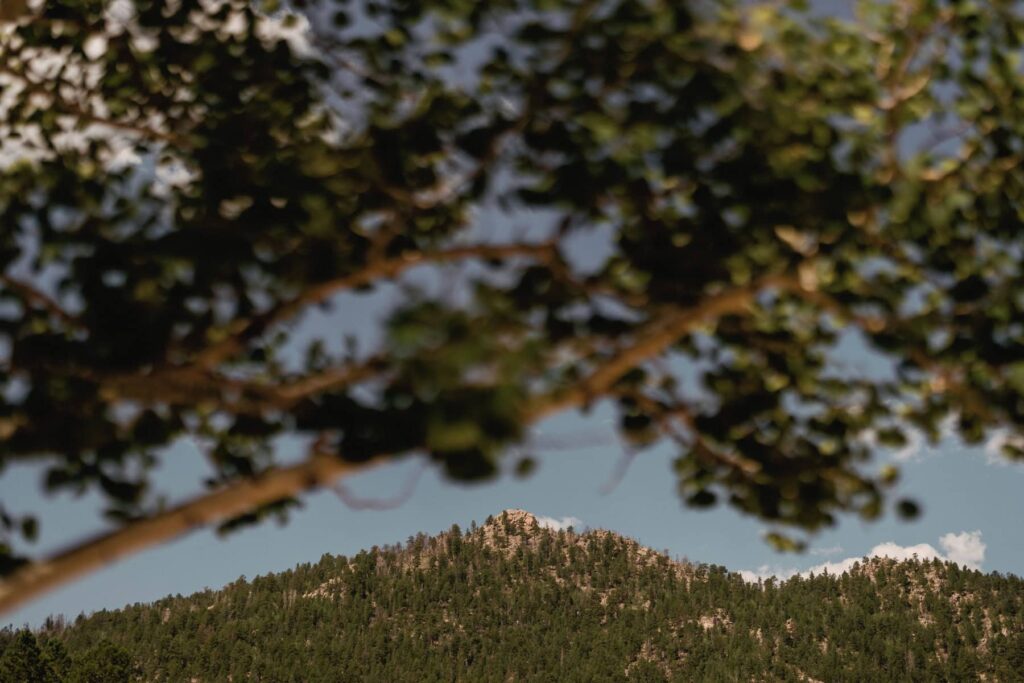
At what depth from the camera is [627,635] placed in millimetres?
179000

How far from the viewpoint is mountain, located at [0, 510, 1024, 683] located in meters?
151

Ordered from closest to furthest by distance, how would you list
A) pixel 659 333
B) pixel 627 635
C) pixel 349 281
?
pixel 659 333 → pixel 349 281 → pixel 627 635

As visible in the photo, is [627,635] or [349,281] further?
[627,635]

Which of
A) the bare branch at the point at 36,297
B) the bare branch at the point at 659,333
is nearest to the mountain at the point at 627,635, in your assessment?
the bare branch at the point at 36,297

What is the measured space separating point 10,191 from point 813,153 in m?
6.46

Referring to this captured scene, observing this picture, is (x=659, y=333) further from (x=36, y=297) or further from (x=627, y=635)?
(x=627, y=635)

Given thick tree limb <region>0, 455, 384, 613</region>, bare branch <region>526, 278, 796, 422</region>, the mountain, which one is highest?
the mountain

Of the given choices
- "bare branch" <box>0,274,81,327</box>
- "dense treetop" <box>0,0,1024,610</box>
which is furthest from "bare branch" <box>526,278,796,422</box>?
"bare branch" <box>0,274,81,327</box>

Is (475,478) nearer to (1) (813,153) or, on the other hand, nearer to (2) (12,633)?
(1) (813,153)

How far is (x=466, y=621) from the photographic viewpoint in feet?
633

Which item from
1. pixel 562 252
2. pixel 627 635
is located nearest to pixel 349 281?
pixel 562 252

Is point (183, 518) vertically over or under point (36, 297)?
under

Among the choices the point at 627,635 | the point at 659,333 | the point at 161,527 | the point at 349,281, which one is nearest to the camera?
the point at 161,527

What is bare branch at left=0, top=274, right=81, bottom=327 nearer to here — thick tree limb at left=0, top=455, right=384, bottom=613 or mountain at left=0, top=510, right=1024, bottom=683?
thick tree limb at left=0, top=455, right=384, bottom=613
